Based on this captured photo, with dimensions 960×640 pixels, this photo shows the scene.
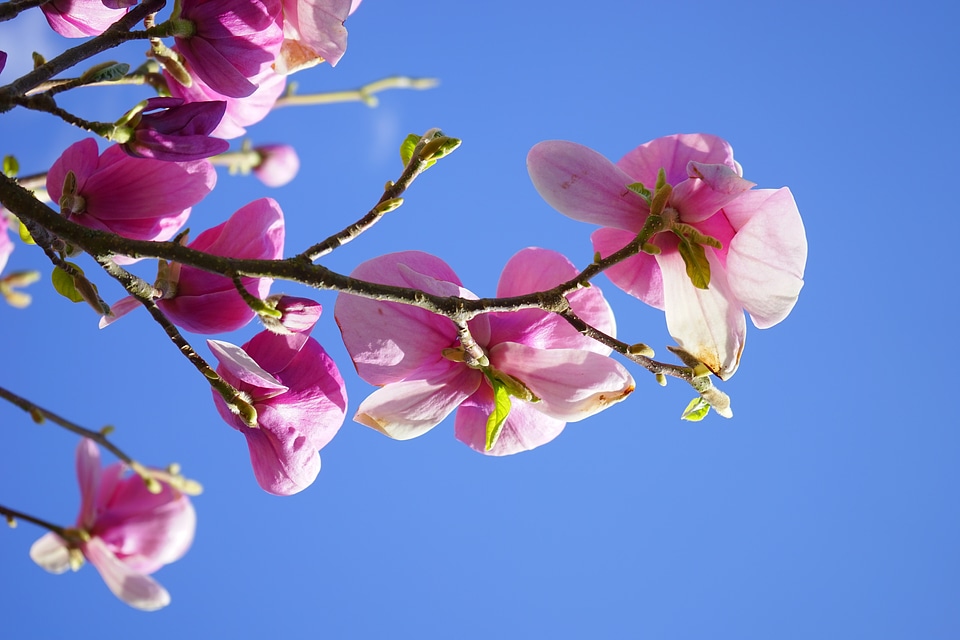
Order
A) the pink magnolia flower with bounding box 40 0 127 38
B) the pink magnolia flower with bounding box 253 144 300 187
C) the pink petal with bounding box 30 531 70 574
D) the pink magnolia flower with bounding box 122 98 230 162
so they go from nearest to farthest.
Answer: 1. the pink magnolia flower with bounding box 122 98 230 162
2. the pink magnolia flower with bounding box 40 0 127 38
3. the pink petal with bounding box 30 531 70 574
4. the pink magnolia flower with bounding box 253 144 300 187

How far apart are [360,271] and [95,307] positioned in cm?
20

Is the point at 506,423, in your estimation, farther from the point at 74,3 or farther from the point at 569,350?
the point at 74,3

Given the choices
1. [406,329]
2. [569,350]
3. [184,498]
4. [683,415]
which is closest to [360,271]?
[406,329]

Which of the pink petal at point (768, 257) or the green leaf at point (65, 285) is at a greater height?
the pink petal at point (768, 257)

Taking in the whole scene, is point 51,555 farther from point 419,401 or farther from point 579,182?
point 579,182

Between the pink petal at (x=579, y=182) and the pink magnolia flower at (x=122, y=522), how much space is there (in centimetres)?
73

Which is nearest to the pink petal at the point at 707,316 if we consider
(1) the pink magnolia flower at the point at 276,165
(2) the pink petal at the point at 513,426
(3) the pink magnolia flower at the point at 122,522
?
(2) the pink petal at the point at 513,426

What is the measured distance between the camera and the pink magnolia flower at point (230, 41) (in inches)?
24.0

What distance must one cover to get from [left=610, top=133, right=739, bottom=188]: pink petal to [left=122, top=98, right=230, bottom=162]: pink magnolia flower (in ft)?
1.21

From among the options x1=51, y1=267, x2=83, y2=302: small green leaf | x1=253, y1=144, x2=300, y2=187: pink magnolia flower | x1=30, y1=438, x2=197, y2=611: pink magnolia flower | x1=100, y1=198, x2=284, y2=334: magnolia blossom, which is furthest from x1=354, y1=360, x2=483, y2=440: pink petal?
x1=253, y1=144, x2=300, y2=187: pink magnolia flower

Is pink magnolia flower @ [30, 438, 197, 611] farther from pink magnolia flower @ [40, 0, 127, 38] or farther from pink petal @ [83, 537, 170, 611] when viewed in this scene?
pink magnolia flower @ [40, 0, 127, 38]

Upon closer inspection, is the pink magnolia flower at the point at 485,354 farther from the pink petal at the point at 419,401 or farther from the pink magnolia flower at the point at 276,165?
the pink magnolia flower at the point at 276,165

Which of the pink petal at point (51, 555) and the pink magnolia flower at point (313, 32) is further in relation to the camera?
the pink petal at point (51, 555)

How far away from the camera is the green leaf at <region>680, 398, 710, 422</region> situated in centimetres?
61
